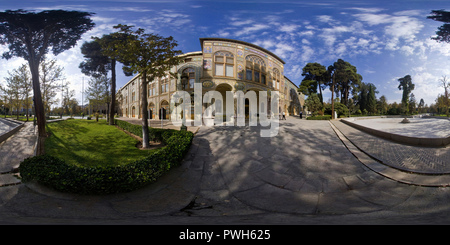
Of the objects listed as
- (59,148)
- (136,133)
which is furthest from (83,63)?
(59,148)

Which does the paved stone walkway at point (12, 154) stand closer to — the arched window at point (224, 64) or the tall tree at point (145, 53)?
the tall tree at point (145, 53)

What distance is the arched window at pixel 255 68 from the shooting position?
574 inches

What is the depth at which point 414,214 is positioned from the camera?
2699mm

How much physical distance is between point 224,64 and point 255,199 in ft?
42.6

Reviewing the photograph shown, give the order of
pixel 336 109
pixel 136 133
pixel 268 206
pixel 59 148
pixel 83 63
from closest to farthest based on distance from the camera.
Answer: pixel 268 206 < pixel 59 148 < pixel 136 133 < pixel 83 63 < pixel 336 109

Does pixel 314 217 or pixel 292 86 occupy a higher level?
pixel 292 86

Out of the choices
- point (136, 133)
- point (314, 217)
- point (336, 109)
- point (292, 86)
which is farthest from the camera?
point (292, 86)

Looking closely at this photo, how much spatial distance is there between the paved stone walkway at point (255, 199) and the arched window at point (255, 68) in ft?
38.2

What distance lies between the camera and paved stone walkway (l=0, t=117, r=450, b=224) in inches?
103

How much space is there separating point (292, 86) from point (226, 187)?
3026 centimetres

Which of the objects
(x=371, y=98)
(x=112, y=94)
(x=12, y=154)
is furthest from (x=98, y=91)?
(x=371, y=98)

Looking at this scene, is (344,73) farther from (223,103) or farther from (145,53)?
(145,53)

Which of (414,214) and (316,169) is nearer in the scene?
(414,214)

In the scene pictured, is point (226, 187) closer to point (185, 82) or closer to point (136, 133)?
point (136, 133)
